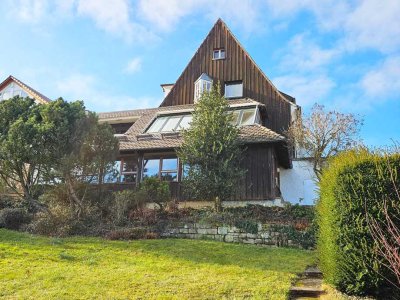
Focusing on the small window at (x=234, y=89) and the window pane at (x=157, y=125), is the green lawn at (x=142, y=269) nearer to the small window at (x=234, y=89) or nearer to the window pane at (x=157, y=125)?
the window pane at (x=157, y=125)

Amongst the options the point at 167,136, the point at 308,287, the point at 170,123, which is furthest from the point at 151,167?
the point at 308,287

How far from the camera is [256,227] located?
14406 millimetres

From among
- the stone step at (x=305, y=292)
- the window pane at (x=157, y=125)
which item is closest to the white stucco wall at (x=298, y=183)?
the window pane at (x=157, y=125)

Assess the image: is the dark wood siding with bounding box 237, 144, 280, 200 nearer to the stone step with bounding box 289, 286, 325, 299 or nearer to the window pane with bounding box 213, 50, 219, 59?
the window pane with bounding box 213, 50, 219, 59

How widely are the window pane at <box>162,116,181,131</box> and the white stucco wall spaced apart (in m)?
7.03

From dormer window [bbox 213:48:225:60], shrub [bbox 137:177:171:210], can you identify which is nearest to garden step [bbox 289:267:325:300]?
shrub [bbox 137:177:171:210]

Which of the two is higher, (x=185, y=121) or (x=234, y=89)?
(x=234, y=89)

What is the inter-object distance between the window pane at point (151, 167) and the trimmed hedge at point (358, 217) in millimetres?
13963

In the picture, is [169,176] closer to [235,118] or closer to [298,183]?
[235,118]

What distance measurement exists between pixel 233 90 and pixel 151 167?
8237 mm

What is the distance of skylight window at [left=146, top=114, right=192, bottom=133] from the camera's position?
74.0ft

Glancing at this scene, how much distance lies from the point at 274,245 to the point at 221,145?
5.06m

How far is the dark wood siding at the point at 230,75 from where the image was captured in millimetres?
25328

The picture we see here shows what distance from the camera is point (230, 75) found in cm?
2669
